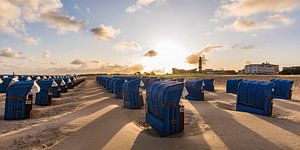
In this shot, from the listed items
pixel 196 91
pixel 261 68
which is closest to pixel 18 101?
pixel 196 91

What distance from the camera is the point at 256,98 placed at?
1586cm

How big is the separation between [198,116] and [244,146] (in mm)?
5874

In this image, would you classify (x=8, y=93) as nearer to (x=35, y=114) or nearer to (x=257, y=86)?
(x=35, y=114)

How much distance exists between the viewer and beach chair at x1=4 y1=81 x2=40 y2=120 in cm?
1561

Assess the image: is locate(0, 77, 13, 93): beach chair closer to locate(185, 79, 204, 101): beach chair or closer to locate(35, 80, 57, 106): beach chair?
locate(35, 80, 57, 106): beach chair

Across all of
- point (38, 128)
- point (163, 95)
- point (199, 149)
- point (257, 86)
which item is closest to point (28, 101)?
point (38, 128)

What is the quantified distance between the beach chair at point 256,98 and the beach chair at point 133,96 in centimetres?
643

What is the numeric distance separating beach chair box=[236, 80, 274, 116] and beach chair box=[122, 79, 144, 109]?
6.43m

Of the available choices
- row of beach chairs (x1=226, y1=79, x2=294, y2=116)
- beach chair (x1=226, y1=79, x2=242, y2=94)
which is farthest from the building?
row of beach chairs (x1=226, y1=79, x2=294, y2=116)

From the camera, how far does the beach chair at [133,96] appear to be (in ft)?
60.3

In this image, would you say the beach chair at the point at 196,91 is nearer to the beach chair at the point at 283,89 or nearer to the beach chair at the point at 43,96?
the beach chair at the point at 283,89

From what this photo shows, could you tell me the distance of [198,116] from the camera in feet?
47.6

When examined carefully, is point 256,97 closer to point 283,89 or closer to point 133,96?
point 133,96

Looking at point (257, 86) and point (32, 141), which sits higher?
point (257, 86)
